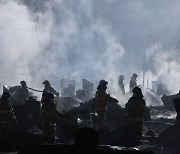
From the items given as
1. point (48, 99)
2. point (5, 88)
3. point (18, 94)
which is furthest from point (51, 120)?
point (5, 88)

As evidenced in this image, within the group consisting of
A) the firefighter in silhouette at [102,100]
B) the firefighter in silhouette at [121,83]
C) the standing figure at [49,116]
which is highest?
the firefighter in silhouette at [121,83]

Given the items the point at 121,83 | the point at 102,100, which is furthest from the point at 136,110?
the point at 121,83

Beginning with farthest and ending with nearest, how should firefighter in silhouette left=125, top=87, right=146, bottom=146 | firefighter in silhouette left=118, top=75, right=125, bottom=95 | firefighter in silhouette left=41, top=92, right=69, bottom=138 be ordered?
firefighter in silhouette left=118, top=75, right=125, bottom=95 → firefighter in silhouette left=125, top=87, right=146, bottom=146 → firefighter in silhouette left=41, top=92, right=69, bottom=138

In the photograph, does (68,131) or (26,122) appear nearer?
(68,131)

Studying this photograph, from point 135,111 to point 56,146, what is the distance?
24.7 feet

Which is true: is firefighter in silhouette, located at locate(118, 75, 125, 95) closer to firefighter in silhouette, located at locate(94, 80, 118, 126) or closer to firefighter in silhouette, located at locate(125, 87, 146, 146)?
firefighter in silhouette, located at locate(94, 80, 118, 126)

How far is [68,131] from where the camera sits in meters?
13.3

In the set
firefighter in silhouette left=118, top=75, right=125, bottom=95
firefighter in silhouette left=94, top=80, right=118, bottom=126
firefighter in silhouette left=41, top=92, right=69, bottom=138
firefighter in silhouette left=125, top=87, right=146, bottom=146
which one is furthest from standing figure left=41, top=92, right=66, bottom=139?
firefighter in silhouette left=118, top=75, right=125, bottom=95

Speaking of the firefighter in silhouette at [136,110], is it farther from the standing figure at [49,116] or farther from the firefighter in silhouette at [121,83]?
the firefighter in silhouette at [121,83]

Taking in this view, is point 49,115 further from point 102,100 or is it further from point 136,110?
point 102,100

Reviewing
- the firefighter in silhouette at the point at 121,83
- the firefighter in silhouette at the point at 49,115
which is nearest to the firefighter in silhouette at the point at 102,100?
the firefighter in silhouette at the point at 49,115

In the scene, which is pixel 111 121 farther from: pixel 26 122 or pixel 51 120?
pixel 51 120

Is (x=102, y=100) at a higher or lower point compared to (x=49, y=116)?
higher

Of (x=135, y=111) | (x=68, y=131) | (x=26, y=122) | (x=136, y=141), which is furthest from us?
(x=26, y=122)
